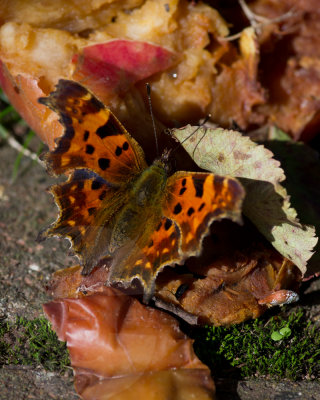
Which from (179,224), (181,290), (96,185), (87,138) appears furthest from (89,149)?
(181,290)

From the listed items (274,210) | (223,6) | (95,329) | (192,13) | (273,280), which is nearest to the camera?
(95,329)

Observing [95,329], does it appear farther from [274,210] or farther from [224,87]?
[224,87]

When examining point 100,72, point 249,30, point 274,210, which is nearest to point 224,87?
point 249,30

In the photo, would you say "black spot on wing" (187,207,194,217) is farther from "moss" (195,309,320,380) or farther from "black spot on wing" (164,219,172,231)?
"moss" (195,309,320,380)

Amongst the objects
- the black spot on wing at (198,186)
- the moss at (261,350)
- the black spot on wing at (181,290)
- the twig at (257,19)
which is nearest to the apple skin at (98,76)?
the twig at (257,19)

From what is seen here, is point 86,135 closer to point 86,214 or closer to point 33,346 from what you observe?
point 86,214
